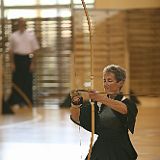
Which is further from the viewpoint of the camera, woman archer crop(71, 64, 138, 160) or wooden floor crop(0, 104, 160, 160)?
wooden floor crop(0, 104, 160, 160)

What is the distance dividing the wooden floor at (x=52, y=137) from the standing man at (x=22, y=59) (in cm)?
71

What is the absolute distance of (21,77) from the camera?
302 inches

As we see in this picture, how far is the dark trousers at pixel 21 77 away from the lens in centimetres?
758

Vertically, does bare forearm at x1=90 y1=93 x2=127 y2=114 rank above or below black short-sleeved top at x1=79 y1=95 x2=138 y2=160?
above

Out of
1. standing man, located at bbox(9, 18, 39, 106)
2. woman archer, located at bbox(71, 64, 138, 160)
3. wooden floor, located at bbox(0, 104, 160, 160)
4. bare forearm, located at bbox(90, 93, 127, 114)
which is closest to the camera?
bare forearm, located at bbox(90, 93, 127, 114)

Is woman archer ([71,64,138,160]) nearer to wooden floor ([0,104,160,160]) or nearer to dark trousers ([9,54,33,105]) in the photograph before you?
wooden floor ([0,104,160,160])

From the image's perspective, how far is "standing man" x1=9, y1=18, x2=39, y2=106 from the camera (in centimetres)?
751

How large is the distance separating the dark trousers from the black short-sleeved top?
4.85 metres

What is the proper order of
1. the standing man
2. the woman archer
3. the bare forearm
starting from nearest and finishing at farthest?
the bare forearm
the woman archer
the standing man

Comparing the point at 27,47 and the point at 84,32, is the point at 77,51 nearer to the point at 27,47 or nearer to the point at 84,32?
the point at 84,32

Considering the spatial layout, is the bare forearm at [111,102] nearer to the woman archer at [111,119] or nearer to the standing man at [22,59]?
the woman archer at [111,119]

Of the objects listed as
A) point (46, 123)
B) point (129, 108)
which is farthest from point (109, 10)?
point (129, 108)

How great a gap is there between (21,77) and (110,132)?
5.01 m

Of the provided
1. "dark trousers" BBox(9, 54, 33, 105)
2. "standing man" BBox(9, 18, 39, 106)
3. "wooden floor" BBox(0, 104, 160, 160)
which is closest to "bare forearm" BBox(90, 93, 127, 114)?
"wooden floor" BBox(0, 104, 160, 160)
